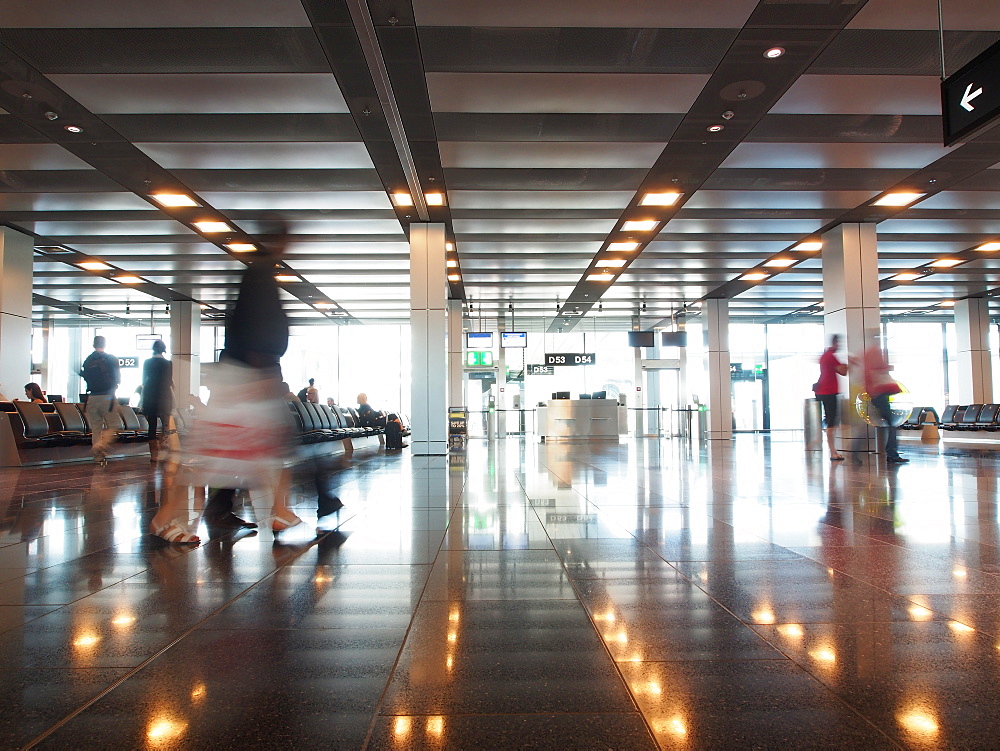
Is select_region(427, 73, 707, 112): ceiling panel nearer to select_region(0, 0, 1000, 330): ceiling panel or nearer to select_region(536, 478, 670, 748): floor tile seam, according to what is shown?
select_region(0, 0, 1000, 330): ceiling panel

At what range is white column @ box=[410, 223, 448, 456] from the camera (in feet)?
45.6

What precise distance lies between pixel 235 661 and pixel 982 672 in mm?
2088

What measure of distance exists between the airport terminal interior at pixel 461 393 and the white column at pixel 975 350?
1634 millimetres

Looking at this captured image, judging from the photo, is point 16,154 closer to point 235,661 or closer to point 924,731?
point 235,661

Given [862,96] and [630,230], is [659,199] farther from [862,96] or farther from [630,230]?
[862,96]

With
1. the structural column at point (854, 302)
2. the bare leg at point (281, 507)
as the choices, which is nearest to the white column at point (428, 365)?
the structural column at point (854, 302)

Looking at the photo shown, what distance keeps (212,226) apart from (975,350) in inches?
971

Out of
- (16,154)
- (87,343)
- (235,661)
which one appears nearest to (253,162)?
(16,154)

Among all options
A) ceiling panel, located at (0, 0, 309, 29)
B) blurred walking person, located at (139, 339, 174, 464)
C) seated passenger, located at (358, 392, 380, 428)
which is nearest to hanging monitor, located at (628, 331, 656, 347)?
seated passenger, located at (358, 392, 380, 428)

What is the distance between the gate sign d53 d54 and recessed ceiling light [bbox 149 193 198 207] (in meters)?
16.8

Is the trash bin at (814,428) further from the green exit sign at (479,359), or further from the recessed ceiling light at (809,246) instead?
the green exit sign at (479,359)

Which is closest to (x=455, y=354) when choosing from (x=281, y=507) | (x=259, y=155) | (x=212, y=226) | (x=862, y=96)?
(x=212, y=226)

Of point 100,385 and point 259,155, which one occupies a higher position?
point 259,155

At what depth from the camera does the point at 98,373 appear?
1121 centimetres
